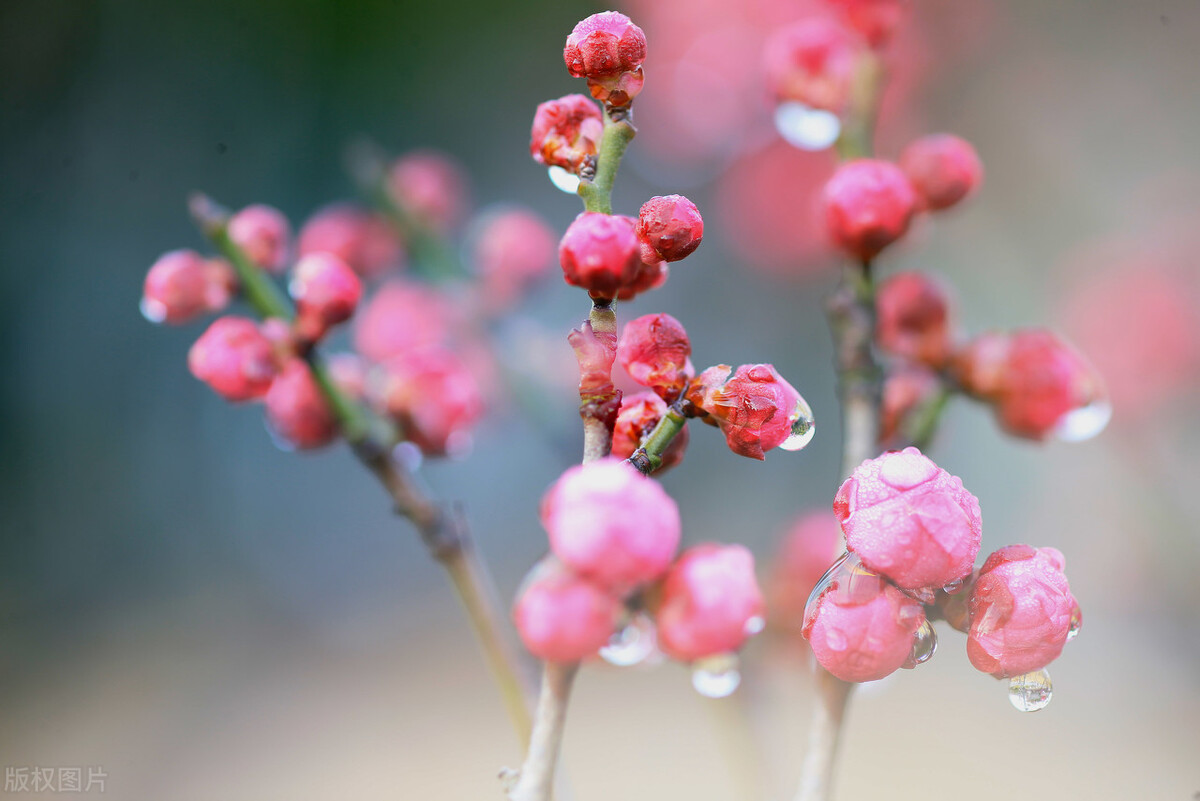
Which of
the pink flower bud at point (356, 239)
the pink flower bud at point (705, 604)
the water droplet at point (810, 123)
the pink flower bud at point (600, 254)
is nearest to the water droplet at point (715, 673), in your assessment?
the pink flower bud at point (705, 604)

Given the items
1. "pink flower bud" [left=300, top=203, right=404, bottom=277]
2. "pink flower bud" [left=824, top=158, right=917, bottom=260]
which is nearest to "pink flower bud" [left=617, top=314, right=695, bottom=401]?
"pink flower bud" [left=824, top=158, right=917, bottom=260]

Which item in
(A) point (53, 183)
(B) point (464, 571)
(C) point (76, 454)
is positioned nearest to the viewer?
(B) point (464, 571)

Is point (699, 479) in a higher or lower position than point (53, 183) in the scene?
lower

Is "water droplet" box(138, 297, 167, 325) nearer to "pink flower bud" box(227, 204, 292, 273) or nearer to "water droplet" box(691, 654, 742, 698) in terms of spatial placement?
"pink flower bud" box(227, 204, 292, 273)

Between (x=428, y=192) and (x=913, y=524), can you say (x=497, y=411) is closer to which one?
(x=428, y=192)

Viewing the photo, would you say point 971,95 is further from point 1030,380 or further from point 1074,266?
point 1030,380

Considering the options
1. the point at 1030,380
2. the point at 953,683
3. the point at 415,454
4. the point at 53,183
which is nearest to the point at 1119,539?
the point at 953,683

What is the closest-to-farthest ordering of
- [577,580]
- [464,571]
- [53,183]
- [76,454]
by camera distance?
[577,580] → [464,571] → [53,183] → [76,454]
